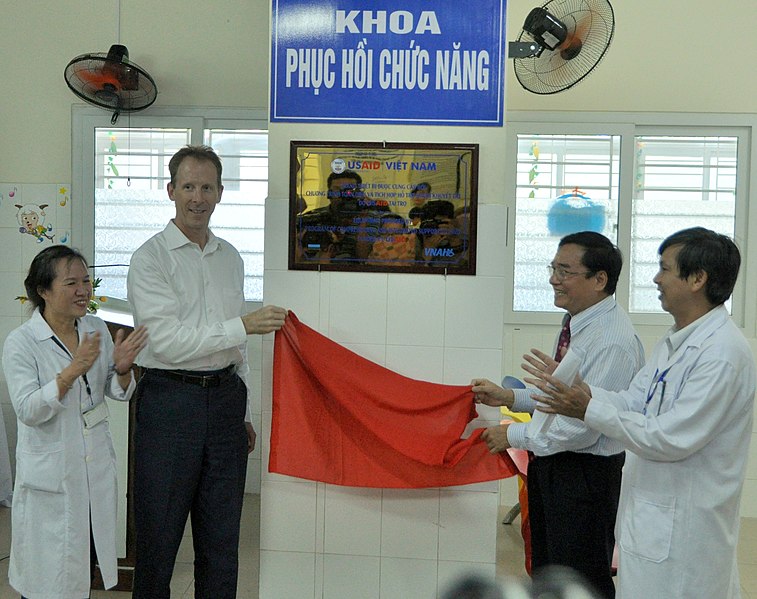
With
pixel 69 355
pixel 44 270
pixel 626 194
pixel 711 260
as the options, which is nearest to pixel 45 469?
pixel 69 355

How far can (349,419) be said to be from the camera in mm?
2918

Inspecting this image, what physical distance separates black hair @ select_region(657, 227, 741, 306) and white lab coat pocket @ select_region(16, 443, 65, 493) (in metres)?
2.06

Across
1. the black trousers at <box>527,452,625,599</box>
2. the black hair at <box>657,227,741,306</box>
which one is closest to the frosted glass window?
A: the black trousers at <box>527,452,625,599</box>

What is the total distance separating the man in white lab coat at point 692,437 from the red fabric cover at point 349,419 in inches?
31.2

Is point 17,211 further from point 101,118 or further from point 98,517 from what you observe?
point 98,517

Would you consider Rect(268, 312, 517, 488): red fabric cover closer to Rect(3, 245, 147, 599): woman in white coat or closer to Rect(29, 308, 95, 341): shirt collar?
Rect(3, 245, 147, 599): woman in white coat

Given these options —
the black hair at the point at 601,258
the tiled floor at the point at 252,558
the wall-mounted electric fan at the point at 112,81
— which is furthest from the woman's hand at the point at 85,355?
the wall-mounted electric fan at the point at 112,81

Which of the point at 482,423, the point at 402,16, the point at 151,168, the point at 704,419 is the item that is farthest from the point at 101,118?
the point at 704,419

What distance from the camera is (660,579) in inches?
82.8

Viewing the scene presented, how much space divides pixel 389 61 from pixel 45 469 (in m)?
1.90

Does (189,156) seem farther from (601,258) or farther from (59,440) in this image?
(601,258)

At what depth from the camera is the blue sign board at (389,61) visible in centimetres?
295

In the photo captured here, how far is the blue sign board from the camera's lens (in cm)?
295

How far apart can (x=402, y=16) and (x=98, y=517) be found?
2126 millimetres
